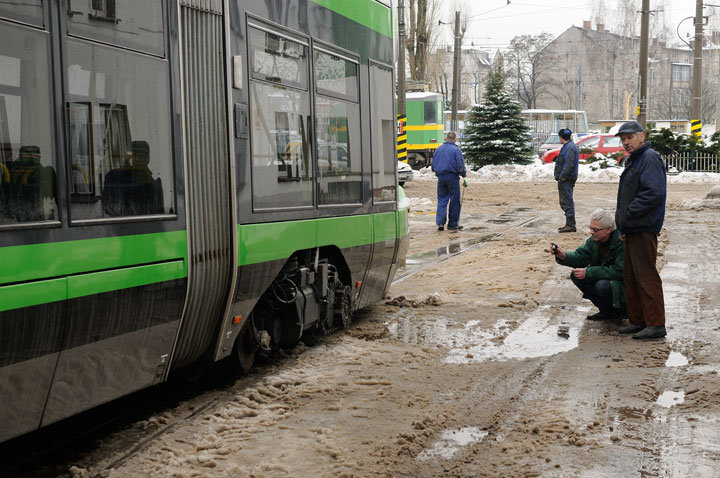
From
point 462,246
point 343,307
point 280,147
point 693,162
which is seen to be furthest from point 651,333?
point 693,162

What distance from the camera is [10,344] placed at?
158 inches

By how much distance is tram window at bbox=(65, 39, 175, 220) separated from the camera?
442cm

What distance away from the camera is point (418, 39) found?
52219 mm

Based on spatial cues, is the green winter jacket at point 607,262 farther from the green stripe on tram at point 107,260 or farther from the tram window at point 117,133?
the tram window at point 117,133

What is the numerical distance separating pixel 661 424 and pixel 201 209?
297cm


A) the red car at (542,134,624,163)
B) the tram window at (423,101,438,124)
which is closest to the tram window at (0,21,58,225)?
the red car at (542,134,624,163)

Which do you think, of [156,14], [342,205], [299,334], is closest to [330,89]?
[342,205]

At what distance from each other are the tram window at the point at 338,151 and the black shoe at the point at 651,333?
104 inches

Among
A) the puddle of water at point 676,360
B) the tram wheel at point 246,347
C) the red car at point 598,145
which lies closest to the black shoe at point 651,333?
the puddle of water at point 676,360

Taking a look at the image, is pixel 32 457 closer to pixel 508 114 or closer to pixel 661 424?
pixel 661 424

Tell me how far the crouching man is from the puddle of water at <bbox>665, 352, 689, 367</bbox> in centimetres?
113

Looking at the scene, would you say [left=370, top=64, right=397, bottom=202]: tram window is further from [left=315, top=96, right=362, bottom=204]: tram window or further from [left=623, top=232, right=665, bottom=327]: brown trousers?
[left=623, top=232, right=665, bottom=327]: brown trousers

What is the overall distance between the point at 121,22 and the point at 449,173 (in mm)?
12975

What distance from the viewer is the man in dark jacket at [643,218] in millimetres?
7723
